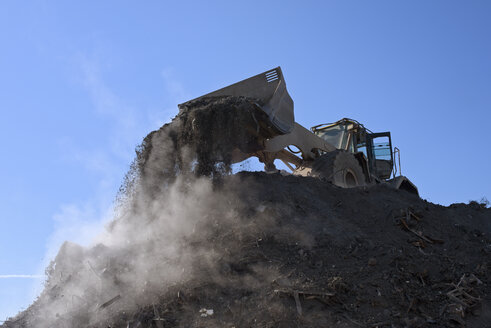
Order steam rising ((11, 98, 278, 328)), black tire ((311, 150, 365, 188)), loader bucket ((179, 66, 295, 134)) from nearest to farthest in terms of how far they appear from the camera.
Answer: steam rising ((11, 98, 278, 328)) → loader bucket ((179, 66, 295, 134)) → black tire ((311, 150, 365, 188))

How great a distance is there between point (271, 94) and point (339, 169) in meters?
2.59

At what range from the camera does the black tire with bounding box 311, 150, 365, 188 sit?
10.3m

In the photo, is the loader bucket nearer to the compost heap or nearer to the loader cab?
the compost heap

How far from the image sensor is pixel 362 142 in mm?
13086

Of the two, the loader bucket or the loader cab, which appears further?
the loader cab

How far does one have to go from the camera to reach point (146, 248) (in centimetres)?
754

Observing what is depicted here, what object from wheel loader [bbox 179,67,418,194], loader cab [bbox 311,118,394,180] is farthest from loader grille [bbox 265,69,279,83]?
loader cab [bbox 311,118,394,180]

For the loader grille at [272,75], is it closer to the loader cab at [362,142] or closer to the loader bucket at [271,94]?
the loader bucket at [271,94]

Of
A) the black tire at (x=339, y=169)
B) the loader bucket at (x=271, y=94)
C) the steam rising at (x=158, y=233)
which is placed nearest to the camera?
the steam rising at (x=158, y=233)

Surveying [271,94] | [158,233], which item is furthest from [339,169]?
[158,233]

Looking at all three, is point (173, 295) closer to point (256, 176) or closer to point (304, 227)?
point (304, 227)

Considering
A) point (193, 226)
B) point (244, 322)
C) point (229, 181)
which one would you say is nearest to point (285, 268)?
point (244, 322)

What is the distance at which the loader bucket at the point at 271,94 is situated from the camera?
8891 millimetres

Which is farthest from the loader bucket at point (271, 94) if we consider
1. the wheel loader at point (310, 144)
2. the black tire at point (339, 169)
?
the black tire at point (339, 169)
